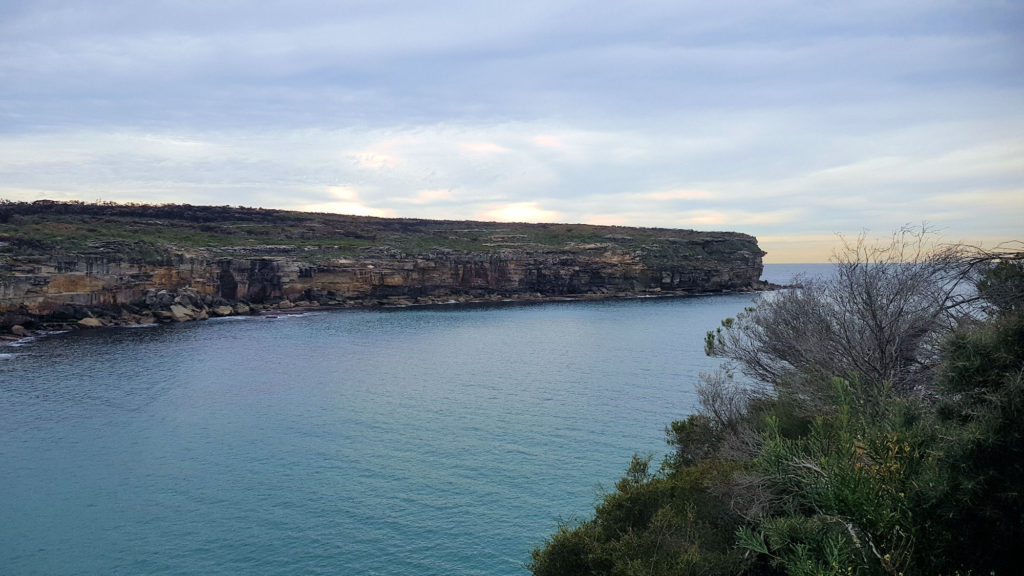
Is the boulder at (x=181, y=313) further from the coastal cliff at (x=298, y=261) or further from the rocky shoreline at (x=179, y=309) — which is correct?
the coastal cliff at (x=298, y=261)

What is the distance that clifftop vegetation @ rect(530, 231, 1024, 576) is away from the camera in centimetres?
665

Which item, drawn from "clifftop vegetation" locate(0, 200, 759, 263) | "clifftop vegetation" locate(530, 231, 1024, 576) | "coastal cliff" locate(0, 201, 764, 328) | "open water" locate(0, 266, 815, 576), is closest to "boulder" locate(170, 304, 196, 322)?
"coastal cliff" locate(0, 201, 764, 328)

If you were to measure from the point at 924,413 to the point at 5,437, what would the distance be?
2981 cm

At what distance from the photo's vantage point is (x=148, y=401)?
2875 centimetres

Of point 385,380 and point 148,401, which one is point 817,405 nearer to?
point 385,380

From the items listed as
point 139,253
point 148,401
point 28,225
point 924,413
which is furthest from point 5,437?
point 28,225

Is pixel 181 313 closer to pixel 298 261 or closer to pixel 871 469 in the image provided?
pixel 298 261

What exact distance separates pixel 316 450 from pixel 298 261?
193ft

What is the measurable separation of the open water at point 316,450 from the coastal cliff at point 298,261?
557 inches

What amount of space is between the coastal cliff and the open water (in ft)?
46.4

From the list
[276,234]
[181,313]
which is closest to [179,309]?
[181,313]

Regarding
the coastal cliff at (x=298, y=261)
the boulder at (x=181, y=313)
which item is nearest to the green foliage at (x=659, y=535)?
the coastal cliff at (x=298, y=261)

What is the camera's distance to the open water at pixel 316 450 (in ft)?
46.6

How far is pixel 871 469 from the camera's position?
7.22m
